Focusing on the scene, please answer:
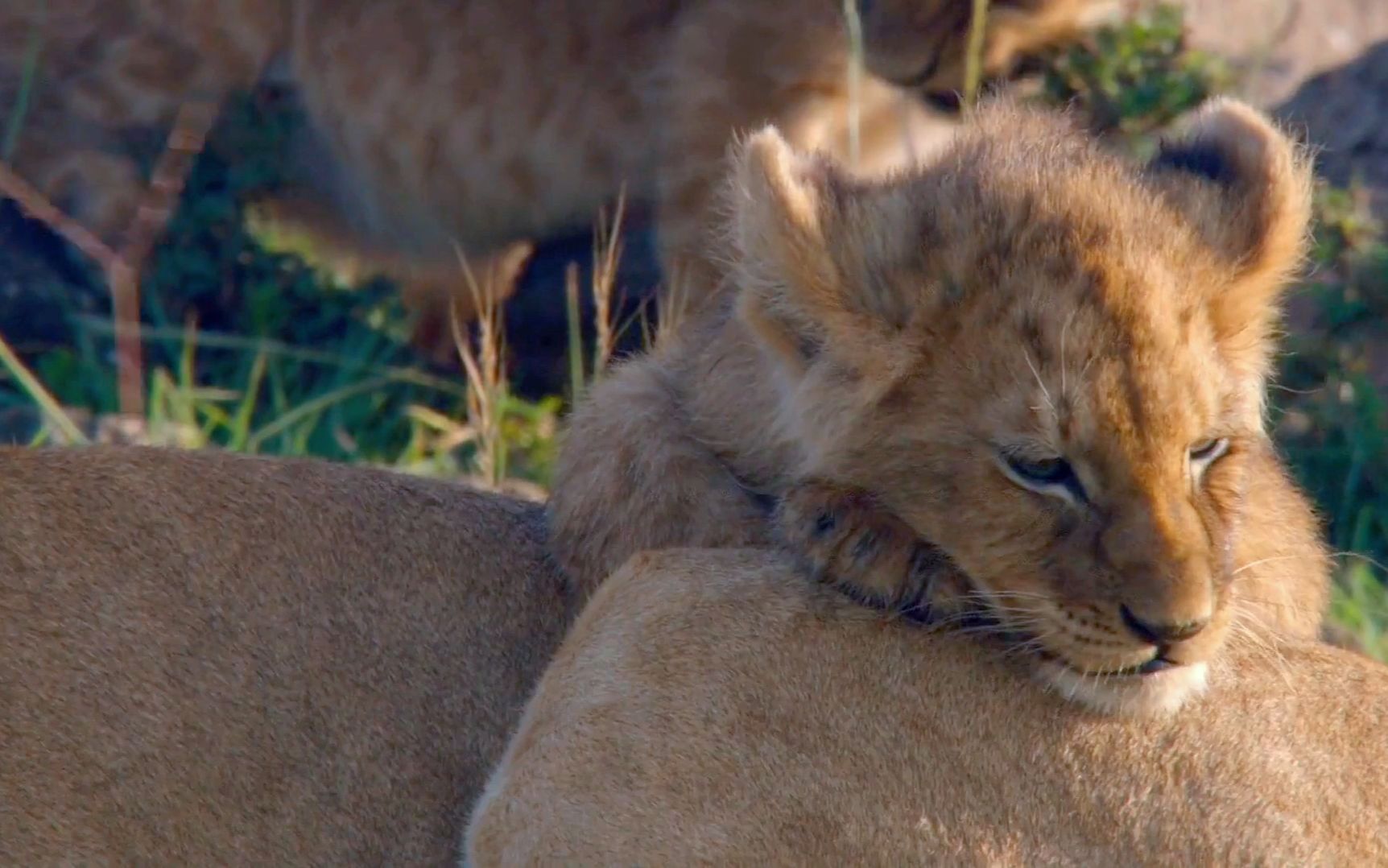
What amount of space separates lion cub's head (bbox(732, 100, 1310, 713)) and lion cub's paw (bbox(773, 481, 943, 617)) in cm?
2

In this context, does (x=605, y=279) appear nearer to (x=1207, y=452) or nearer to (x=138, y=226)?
(x=138, y=226)

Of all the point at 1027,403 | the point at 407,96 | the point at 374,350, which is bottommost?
the point at 374,350

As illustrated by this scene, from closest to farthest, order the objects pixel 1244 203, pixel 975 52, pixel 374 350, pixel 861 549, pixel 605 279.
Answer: pixel 861 549 → pixel 1244 203 → pixel 605 279 → pixel 975 52 → pixel 374 350

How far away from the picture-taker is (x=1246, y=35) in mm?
6227

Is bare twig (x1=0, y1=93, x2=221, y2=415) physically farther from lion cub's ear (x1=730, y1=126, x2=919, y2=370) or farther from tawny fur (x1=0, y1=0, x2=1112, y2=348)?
lion cub's ear (x1=730, y1=126, x2=919, y2=370)

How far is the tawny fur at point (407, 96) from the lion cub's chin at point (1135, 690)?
301 centimetres

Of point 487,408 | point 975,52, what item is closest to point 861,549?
point 487,408

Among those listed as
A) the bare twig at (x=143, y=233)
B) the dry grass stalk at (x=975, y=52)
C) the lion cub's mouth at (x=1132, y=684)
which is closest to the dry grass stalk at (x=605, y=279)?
the dry grass stalk at (x=975, y=52)

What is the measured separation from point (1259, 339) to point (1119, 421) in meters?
0.40

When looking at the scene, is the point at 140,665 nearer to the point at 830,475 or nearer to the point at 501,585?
the point at 501,585

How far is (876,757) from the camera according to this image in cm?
205

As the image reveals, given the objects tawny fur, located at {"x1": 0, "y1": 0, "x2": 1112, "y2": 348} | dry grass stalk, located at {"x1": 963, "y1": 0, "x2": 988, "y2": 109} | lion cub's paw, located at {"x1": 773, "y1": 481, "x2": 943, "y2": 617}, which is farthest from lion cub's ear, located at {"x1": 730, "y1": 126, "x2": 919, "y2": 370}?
tawny fur, located at {"x1": 0, "y1": 0, "x2": 1112, "y2": 348}

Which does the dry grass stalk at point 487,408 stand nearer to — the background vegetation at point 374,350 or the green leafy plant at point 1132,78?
the background vegetation at point 374,350

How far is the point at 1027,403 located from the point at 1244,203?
0.49m
